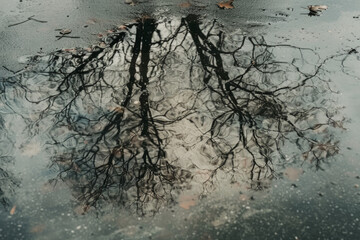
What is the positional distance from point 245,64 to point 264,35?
2.65 ft

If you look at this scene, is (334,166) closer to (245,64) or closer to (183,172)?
(183,172)

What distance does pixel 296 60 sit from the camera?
4.95 meters

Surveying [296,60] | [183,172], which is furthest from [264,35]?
[183,172]

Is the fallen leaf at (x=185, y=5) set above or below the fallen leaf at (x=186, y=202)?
above

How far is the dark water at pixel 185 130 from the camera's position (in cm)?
321

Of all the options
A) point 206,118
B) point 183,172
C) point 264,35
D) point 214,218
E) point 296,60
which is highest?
point 264,35

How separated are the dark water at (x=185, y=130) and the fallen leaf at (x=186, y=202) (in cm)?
1

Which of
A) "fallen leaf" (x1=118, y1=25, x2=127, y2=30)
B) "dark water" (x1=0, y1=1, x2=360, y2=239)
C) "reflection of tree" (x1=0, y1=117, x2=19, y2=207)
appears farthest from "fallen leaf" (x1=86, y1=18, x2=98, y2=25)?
"reflection of tree" (x1=0, y1=117, x2=19, y2=207)

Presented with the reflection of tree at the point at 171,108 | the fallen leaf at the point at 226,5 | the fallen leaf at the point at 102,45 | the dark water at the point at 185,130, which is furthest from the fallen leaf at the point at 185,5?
the fallen leaf at the point at 102,45


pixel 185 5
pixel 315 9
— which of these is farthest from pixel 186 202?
pixel 315 9

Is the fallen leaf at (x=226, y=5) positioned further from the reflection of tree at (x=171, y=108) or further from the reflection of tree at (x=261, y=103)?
the reflection of tree at (x=261, y=103)

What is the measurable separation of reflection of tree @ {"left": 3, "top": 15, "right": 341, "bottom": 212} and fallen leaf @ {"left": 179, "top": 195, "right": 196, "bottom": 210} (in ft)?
0.39

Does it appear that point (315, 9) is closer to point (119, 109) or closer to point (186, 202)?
point (119, 109)

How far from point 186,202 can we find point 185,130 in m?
0.91
